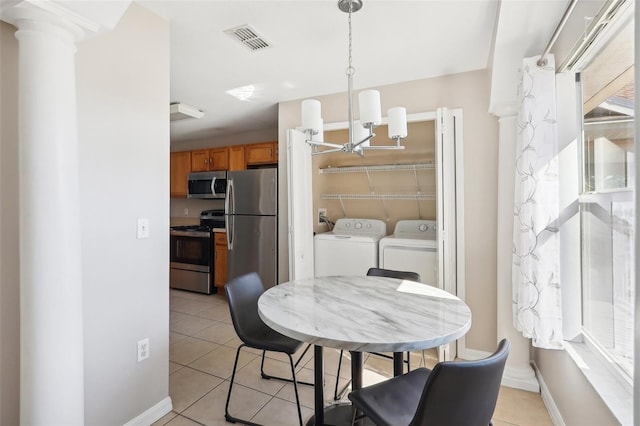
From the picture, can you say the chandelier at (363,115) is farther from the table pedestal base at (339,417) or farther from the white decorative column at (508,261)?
the table pedestal base at (339,417)

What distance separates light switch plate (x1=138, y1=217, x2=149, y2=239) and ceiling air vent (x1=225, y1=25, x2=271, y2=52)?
1317 mm

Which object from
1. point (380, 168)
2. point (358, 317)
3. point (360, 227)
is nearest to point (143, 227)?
point (358, 317)

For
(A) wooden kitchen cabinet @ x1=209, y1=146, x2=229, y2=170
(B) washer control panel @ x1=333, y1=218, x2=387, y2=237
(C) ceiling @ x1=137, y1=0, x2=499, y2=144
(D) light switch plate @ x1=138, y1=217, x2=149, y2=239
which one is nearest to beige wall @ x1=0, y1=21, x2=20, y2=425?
(D) light switch plate @ x1=138, y1=217, x2=149, y2=239

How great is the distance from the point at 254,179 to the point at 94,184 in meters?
2.51

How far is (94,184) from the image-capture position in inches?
62.3

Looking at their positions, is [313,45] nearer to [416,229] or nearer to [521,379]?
[416,229]

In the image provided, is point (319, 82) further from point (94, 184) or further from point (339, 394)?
point (339, 394)

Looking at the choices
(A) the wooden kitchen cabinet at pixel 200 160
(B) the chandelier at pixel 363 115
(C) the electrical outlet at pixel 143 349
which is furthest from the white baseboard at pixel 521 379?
(A) the wooden kitchen cabinet at pixel 200 160

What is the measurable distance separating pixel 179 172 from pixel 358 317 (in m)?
5.03

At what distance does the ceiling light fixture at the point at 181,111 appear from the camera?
131 inches

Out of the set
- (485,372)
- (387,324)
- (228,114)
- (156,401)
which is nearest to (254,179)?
(228,114)

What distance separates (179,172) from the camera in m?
5.50

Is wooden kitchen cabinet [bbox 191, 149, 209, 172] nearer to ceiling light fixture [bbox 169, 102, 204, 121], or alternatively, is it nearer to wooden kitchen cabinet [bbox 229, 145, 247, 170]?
wooden kitchen cabinet [bbox 229, 145, 247, 170]

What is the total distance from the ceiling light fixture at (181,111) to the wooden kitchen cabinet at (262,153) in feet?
3.71
